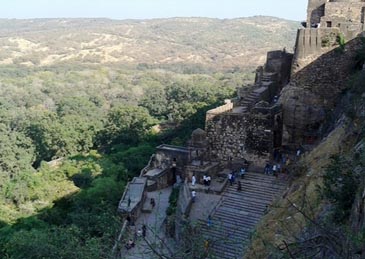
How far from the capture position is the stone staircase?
17.2 m

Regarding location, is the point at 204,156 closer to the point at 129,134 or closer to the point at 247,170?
the point at 247,170

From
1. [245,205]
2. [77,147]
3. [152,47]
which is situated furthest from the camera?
[152,47]

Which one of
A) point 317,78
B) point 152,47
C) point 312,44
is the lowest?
point 152,47

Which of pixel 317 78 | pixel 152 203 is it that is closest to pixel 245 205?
pixel 152 203

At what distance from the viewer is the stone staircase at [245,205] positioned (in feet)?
56.4

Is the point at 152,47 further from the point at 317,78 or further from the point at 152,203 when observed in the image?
the point at 317,78

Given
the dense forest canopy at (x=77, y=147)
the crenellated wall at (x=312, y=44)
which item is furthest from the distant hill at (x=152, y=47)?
the crenellated wall at (x=312, y=44)

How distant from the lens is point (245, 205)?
1881cm

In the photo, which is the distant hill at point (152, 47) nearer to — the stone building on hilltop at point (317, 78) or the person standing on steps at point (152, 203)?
the stone building on hilltop at point (317, 78)

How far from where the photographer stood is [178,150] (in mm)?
25844

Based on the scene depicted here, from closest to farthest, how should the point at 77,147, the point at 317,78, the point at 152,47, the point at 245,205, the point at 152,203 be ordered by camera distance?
the point at 245,205, the point at 317,78, the point at 152,203, the point at 77,147, the point at 152,47

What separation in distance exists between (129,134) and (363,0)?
21212mm

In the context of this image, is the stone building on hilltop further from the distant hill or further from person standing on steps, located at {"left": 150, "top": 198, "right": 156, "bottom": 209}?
the distant hill

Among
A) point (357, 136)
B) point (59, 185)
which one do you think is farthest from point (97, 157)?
point (357, 136)
